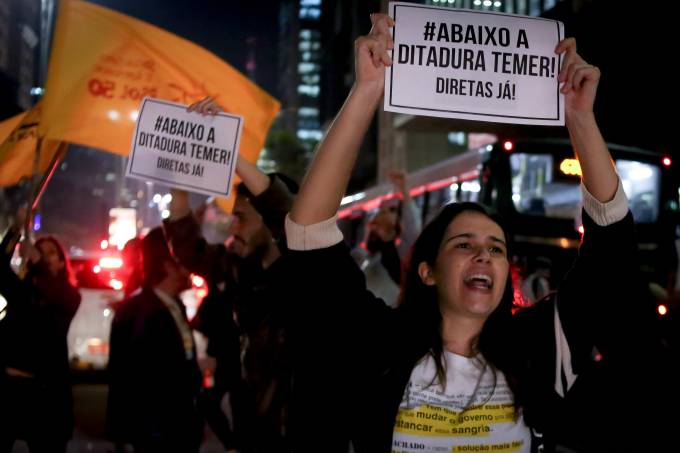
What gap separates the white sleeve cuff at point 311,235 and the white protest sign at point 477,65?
547 mm

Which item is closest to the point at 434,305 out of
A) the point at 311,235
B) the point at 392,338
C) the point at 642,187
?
the point at 392,338

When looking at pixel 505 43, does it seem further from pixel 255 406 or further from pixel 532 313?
pixel 255 406

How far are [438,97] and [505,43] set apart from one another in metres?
0.34

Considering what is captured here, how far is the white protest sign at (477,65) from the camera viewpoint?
2928 millimetres

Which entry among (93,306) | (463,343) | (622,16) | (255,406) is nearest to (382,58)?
(463,343)

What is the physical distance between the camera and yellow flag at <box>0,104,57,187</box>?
207 inches

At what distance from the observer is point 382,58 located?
268 centimetres

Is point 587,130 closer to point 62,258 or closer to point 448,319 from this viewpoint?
point 448,319

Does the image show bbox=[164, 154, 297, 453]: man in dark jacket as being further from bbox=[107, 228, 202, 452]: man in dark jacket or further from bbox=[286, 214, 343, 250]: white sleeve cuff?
bbox=[286, 214, 343, 250]: white sleeve cuff

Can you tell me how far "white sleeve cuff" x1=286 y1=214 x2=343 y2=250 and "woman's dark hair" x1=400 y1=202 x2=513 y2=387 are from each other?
456mm

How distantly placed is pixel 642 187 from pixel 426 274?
10.1 m

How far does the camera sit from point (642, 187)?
1227 centimetres

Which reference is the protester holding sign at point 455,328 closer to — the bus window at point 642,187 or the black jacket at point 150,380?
the black jacket at point 150,380

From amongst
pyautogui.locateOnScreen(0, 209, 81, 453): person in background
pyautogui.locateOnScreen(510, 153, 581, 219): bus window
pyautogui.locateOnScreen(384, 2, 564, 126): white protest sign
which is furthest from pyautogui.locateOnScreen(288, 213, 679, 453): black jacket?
pyautogui.locateOnScreen(510, 153, 581, 219): bus window
